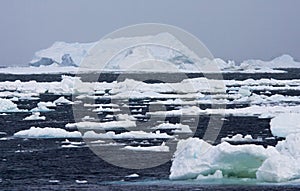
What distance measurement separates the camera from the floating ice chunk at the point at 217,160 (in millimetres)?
15016

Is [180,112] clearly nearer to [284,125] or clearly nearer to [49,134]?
[284,125]

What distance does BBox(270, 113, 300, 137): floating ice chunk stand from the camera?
22.0 m

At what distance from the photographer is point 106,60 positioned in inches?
3302

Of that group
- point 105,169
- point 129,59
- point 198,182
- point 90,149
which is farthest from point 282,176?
point 129,59

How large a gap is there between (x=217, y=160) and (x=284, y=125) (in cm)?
788

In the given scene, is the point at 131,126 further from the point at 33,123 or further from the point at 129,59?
the point at 129,59

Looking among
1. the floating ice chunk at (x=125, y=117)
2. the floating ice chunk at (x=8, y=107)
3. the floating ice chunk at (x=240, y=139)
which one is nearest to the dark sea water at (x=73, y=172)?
the floating ice chunk at (x=240, y=139)

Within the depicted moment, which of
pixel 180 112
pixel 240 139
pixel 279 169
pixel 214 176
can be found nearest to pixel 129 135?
pixel 240 139

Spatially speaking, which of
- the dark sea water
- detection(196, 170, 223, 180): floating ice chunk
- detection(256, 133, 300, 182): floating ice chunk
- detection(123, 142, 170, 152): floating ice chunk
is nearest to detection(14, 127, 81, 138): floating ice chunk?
the dark sea water

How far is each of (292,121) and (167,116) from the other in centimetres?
868

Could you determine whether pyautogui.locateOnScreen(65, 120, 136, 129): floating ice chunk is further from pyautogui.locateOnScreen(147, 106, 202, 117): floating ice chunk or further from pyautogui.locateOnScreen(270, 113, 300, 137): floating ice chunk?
pyautogui.locateOnScreen(270, 113, 300, 137): floating ice chunk

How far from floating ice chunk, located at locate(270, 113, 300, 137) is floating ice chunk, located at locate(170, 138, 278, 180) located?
6.92 m

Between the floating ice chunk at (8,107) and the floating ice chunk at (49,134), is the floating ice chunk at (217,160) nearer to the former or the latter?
the floating ice chunk at (49,134)

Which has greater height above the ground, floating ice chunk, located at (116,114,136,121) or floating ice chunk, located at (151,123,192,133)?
floating ice chunk, located at (116,114,136,121)
